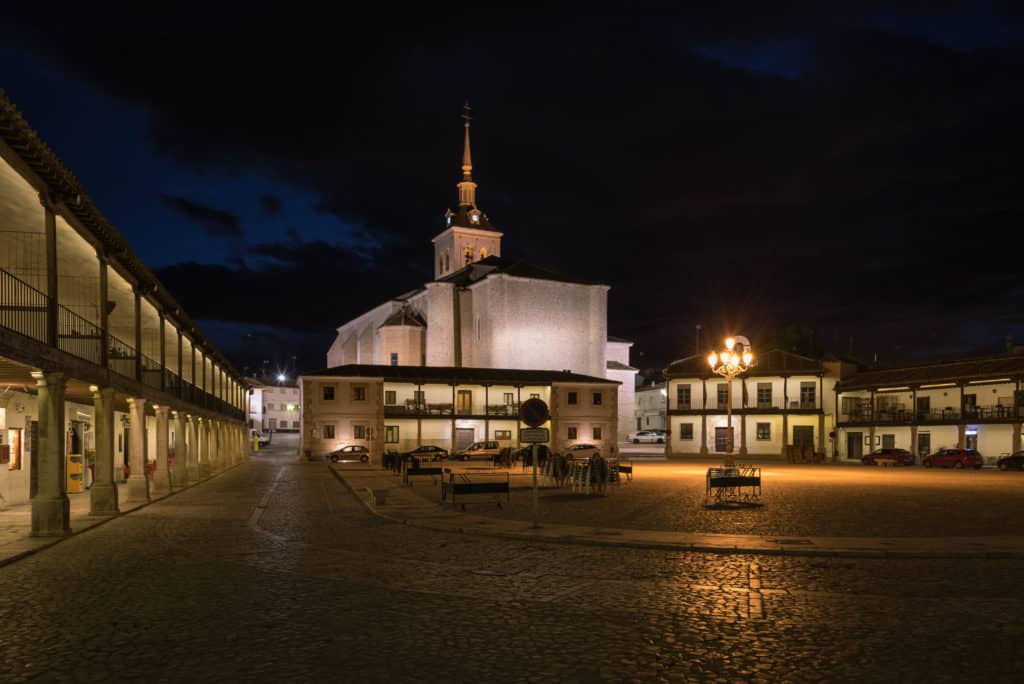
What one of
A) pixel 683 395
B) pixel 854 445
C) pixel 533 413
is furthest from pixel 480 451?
pixel 533 413

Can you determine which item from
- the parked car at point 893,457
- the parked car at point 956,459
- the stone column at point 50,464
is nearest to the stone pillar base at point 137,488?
the stone column at point 50,464

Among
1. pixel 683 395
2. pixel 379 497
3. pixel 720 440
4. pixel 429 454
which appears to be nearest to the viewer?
pixel 379 497

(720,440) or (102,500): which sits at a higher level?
(102,500)

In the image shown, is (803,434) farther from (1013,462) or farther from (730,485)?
(730,485)

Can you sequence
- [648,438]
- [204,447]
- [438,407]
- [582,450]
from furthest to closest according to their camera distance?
[648,438] < [438,407] < [582,450] < [204,447]

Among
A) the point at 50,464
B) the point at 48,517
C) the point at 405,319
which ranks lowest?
the point at 48,517

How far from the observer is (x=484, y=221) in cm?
10469

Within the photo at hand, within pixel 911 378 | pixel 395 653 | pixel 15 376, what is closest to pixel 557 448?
pixel 911 378

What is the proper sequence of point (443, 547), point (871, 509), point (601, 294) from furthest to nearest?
point (601, 294), point (871, 509), point (443, 547)

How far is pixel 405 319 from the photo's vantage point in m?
85.7

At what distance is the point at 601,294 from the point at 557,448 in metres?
27.0

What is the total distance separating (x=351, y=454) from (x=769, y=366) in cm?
3261

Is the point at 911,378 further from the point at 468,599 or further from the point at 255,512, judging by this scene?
the point at 468,599

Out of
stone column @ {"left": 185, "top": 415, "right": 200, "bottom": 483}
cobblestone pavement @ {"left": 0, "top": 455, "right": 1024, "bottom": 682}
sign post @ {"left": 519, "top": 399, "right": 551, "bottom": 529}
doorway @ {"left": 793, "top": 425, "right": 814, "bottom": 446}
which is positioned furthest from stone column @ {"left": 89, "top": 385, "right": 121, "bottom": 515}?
doorway @ {"left": 793, "top": 425, "right": 814, "bottom": 446}
